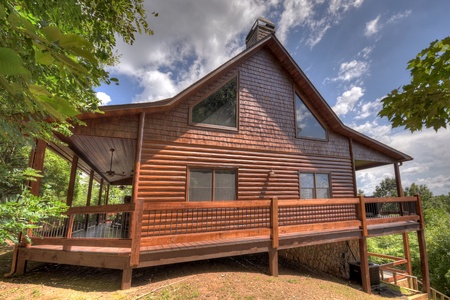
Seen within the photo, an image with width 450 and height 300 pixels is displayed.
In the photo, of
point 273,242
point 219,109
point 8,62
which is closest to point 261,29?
point 219,109

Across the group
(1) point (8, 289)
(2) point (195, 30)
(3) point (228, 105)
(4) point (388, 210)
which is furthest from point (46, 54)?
(4) point (388, 210)

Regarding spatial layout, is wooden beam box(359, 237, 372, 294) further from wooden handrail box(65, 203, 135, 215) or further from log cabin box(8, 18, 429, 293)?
wooden handrail box(65, 203, 135, 215)

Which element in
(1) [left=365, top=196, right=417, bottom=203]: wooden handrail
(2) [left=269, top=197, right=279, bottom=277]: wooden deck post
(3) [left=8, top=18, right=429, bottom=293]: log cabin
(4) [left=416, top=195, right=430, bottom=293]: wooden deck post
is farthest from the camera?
(4) [left=416, top=195, right=430, bottom=293]: wooden deck post

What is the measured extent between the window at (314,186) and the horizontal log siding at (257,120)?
3.40 feet

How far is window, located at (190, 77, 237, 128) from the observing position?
322 inches

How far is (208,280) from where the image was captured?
5.32m

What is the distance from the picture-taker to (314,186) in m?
9.97

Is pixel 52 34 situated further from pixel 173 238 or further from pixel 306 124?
pixel 306 124

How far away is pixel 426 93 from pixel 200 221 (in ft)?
21.0

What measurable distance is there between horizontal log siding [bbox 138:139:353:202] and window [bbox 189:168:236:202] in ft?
0.76

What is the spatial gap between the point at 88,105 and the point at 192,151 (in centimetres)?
413

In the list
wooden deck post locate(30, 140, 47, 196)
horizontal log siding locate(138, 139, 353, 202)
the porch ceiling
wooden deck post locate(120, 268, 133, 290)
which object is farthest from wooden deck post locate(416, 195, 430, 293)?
wooden deck post locate(30, 140, 47, 196)

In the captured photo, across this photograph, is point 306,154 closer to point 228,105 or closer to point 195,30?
point 228,105

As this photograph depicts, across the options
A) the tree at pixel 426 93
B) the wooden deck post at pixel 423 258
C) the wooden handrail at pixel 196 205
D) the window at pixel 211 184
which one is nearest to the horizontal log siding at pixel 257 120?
the window at pixel 211 184
